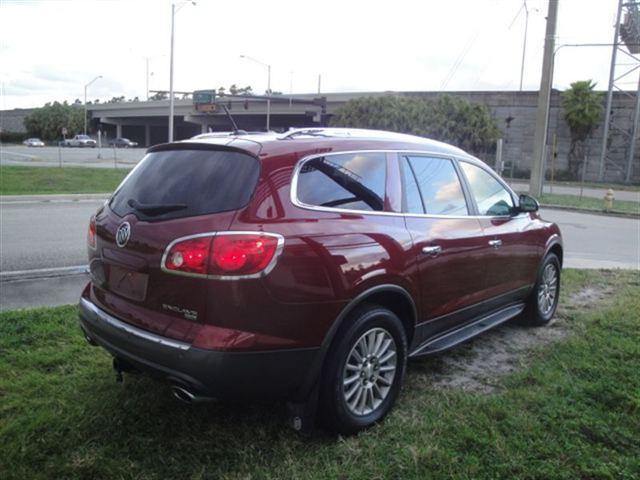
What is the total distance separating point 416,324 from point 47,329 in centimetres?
309

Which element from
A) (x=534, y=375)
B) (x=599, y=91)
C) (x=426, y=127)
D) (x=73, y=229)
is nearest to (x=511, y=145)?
(x=599, y=91)

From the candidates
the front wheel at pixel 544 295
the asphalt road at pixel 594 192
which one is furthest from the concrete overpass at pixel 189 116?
the front wheel at pixel 544 295

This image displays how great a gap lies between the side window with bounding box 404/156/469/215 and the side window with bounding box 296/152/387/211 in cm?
32

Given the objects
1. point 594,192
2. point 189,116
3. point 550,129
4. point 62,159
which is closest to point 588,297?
point 594,192

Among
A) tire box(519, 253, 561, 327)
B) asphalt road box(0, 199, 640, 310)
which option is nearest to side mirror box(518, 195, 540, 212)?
tire box(519, 253, 561, 327)

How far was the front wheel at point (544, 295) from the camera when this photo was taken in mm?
5562

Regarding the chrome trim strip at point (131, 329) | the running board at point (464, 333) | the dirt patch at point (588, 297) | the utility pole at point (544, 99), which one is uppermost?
the utility pole at point (544, 99)

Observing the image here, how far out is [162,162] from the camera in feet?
11.4

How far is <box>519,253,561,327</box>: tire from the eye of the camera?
556 centimetres

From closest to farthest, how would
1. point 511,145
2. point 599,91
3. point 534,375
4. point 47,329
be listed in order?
point 534,375, point 47,329, point 599,91, point 511,145

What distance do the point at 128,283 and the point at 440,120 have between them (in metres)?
36.7

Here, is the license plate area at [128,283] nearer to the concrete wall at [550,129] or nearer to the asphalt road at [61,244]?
the asphalt road at [61,244]

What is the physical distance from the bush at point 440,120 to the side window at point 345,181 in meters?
34.5

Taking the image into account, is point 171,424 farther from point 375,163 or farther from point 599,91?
point 599,91
